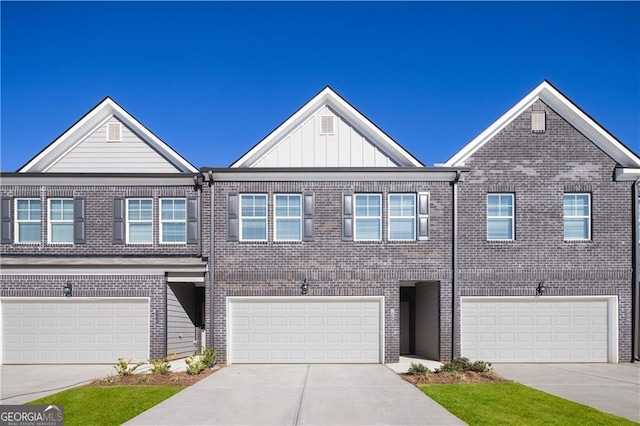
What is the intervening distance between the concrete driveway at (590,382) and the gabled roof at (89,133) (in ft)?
38.2

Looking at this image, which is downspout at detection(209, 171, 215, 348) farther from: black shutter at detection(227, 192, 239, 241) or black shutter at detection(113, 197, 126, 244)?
black shutter at detection(113, 197, 126, 244)

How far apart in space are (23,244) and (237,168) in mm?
7326

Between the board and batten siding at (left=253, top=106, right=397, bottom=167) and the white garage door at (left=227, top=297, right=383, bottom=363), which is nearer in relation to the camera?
the white garage door at (left=227, top=297, right=383, bottom=363)

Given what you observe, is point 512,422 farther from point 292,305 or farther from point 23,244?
point 23,244

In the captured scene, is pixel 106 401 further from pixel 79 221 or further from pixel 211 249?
pixel 79 221

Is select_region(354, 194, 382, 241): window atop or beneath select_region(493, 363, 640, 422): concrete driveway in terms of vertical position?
atop

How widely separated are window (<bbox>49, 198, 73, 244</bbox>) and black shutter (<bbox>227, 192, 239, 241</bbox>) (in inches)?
202

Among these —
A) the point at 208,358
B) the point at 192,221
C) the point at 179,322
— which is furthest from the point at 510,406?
the point at 179,322

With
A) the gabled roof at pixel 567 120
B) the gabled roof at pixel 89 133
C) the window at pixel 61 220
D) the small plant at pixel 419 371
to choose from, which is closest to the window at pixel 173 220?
the gabled roof at pixel 89 133

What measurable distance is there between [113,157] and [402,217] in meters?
9.76

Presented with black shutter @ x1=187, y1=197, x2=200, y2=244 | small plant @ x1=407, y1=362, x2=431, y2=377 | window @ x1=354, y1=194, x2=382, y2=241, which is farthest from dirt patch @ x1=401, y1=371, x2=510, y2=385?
black shutter @ x1=187, y1=197, x2=200, y2=244

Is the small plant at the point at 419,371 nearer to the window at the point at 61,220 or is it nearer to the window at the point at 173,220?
the window at the point at 173,220

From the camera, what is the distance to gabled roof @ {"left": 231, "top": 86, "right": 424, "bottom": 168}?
16156 mm

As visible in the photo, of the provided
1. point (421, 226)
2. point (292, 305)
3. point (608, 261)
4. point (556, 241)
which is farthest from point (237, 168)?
point (608, 261)
